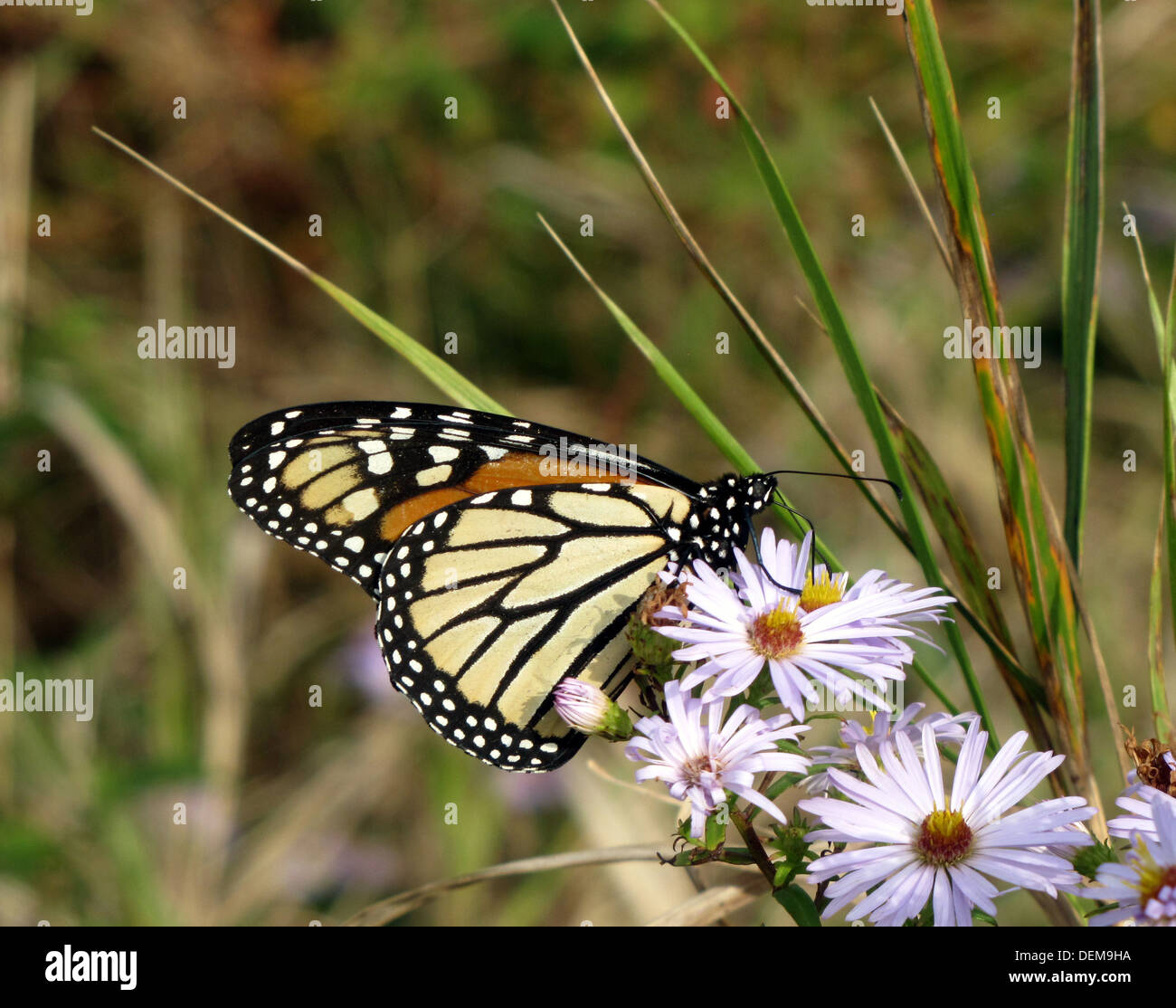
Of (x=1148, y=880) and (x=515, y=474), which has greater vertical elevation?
(x=515, y=474)

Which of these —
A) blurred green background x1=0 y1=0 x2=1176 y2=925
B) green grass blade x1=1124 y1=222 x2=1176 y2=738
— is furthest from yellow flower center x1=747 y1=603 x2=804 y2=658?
blurred green background x1=0 y1=0 x2=1176 y2=925

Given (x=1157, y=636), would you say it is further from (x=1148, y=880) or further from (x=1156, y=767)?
(x=1148, y=880)

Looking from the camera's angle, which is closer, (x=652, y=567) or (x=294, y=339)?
(x=652, y=567)

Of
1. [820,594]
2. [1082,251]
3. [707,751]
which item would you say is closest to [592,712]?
[707,751]

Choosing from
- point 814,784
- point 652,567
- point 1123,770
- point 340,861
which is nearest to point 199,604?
point 340,861

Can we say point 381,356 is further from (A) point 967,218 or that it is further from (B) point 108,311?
(A) point 967,218

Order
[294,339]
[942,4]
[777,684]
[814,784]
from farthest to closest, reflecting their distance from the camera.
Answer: [294,339]
[942,4]
[814,784]
[777,684]
